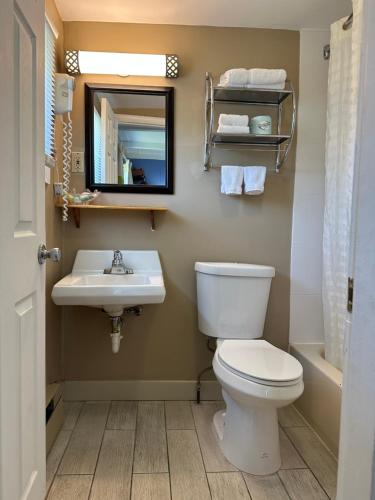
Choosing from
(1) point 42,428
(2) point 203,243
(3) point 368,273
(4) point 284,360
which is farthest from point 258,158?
(1) point 42,428

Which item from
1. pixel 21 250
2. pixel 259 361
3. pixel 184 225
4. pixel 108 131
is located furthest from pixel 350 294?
pixel 108 131

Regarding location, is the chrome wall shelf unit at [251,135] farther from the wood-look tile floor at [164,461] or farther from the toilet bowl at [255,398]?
the wood-look tile floor at [164,461]

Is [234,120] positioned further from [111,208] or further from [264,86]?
[111,208]

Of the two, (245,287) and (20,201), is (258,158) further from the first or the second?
(20,201)

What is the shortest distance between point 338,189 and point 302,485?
135cm

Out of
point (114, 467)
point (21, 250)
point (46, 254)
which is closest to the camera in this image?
point (21, 250)

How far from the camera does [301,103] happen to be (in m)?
2.01

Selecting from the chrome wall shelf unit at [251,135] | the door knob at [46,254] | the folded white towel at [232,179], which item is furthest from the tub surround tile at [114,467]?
the chrome wall shelf unit at [251,135]

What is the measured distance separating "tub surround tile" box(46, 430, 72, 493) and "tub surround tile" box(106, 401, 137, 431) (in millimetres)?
212

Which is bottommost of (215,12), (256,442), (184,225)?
(256,442)

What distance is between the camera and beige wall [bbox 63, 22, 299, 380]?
6.39 ft

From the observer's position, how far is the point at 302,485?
54.9 inches

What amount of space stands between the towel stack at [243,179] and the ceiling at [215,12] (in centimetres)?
81

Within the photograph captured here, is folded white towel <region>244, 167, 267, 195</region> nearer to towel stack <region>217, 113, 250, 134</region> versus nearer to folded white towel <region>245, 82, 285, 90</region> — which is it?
towel stack <region>217, 113, 250, 134</region>
